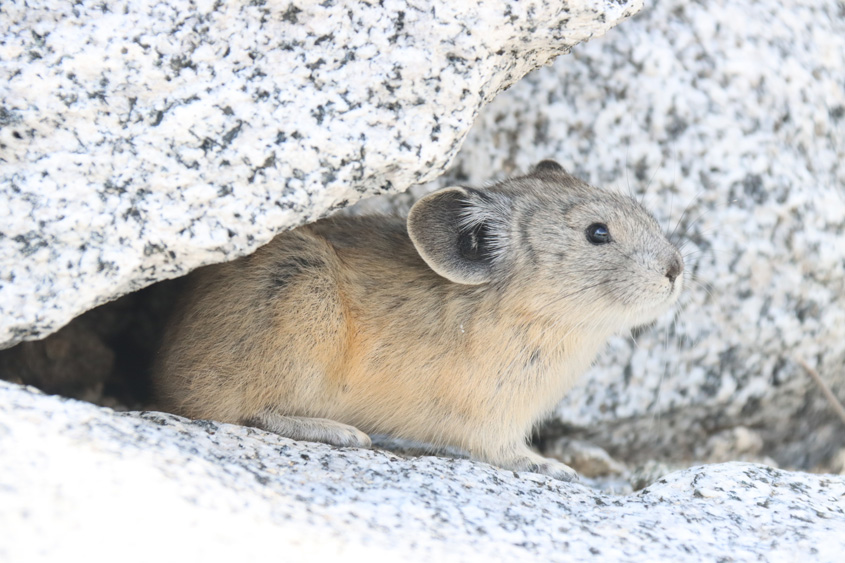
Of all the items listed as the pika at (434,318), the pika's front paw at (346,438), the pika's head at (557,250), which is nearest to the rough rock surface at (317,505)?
the pika's front paw at (346,438)

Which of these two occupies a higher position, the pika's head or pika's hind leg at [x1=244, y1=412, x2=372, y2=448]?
the pika's head

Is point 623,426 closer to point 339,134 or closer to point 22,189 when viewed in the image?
point 339,134

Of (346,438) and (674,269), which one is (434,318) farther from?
(674,269)

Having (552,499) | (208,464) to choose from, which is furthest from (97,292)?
(552,499)

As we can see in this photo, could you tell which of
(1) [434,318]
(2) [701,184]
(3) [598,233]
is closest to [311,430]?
(1) [434,318]

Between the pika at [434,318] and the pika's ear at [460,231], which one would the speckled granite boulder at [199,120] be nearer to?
the pika's ear at [460,231]

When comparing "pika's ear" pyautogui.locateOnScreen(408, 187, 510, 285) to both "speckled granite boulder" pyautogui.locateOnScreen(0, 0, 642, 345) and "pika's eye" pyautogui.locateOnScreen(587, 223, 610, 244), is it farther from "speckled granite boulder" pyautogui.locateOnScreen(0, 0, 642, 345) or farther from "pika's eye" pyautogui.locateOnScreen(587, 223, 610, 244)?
"speckled granite boulder" pyautogui.locateOnScreen(0, 0, 642, 345)

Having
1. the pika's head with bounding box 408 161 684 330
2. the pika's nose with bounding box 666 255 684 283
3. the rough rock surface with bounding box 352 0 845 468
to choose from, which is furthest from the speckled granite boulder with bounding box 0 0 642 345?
the rough rock surface with bounding box 352 0 845 468
